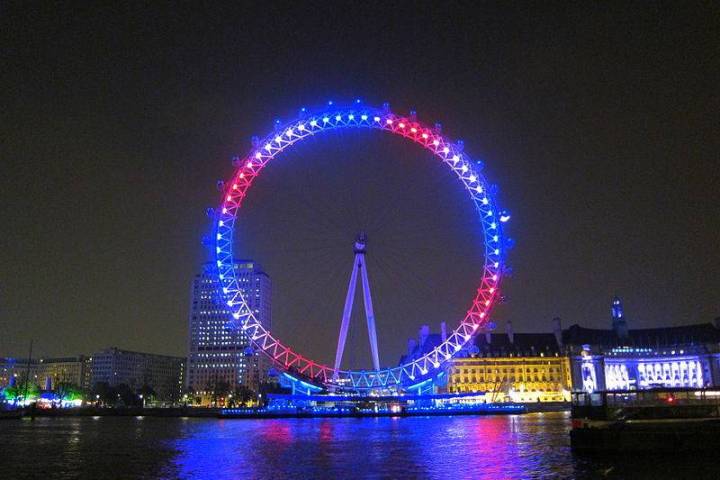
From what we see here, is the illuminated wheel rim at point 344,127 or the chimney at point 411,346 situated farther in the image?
the chimney at point 411,346

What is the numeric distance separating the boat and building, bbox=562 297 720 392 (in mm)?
82719

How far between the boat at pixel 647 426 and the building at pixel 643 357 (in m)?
82.7

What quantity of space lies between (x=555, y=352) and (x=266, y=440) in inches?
3596

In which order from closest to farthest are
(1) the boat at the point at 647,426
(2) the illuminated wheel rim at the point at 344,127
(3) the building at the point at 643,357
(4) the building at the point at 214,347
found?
(1) the boat at the point at 647,426 < (2) the illuminated wheel rim at the point at 344,127 < (3) the building at the point at 643,357 < (4) the building at the point at 214,347

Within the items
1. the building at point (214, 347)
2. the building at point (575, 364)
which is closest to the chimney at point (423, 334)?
the building at point (575, 364)

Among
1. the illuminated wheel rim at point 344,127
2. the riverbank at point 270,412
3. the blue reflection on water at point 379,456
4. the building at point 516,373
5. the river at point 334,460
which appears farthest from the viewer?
the building at point 516,373

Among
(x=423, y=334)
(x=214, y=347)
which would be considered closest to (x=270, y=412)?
(x=423, y=334)

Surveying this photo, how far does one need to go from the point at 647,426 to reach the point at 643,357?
304 feet

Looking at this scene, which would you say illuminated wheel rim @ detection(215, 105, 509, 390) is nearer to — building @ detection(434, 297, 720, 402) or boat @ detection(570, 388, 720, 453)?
boat @ detection(570, 388, 720, 453)

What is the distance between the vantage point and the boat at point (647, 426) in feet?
115

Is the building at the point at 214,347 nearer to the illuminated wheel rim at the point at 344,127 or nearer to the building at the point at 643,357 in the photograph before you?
the building at the point at 643,357

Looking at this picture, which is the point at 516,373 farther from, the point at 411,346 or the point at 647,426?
the point at 647,426

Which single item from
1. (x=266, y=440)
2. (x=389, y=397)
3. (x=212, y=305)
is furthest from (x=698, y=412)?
(x=212, y=305)

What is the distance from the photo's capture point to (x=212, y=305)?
617 ft
